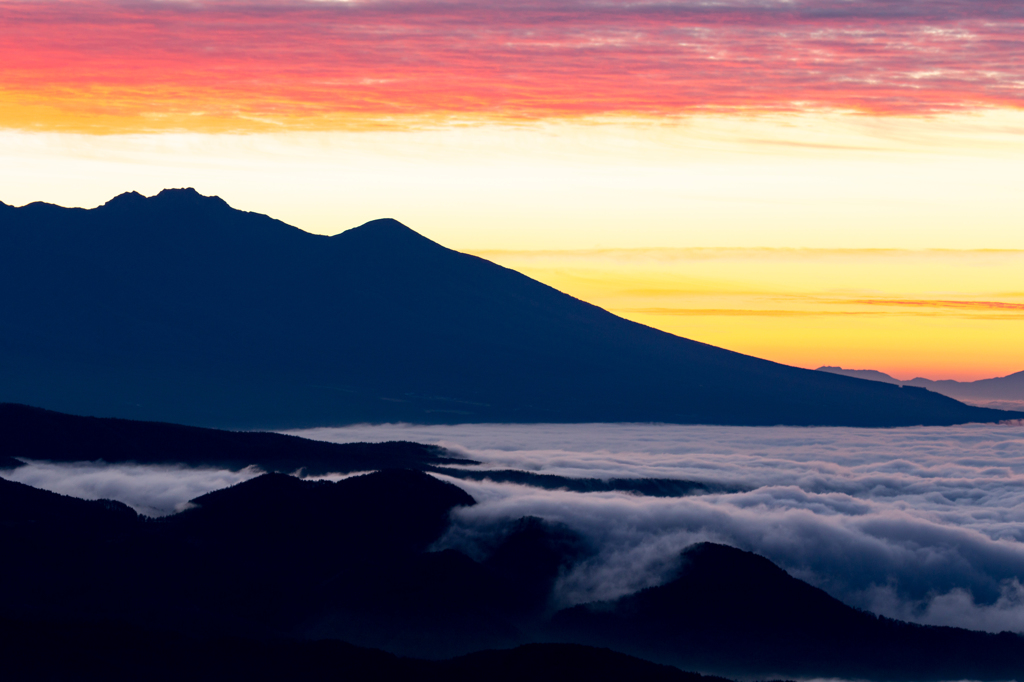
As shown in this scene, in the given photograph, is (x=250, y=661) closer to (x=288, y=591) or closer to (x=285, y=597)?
(x=285, y=597)

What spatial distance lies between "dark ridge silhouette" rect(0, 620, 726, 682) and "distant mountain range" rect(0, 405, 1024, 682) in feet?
0.69

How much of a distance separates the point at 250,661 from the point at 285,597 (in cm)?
4486

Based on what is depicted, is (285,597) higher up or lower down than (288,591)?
lower down

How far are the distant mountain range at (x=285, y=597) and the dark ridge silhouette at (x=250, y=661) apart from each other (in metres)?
0.21

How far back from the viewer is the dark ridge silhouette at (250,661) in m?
112

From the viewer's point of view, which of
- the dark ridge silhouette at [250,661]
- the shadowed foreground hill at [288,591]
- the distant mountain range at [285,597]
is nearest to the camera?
the dark ridge silhouette at [250,661]

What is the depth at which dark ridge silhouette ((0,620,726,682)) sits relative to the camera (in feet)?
368

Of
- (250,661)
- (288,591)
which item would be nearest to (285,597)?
(288,591)

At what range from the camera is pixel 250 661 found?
397 ft

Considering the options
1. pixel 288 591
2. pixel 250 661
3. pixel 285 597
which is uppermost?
pixel 288 591

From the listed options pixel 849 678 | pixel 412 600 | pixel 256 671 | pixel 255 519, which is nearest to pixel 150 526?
pixel 255 519

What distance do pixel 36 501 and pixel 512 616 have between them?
7419cm

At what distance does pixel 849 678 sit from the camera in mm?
194875

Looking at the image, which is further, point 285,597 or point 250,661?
point 285,597
